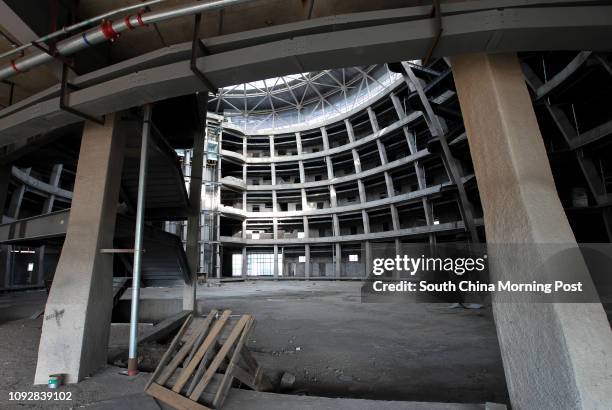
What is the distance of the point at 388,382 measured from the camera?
4.94 meters

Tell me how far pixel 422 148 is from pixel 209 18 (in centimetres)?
3061

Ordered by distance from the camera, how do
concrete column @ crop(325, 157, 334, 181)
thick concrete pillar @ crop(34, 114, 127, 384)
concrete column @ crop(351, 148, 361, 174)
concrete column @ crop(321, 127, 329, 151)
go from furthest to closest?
concrete column @ crop(321, 127, 329, 151) → concrete column @ crop(325, 157, 334, 181) → concrete column @ crop(351, 148, 361, 174) → thick concrete pillar @ crop(34, 114, 127, 384)

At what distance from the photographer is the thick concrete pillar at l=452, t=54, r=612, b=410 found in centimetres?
272

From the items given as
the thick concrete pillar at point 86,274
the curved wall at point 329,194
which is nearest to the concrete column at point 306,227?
the curved wall at point 329,194

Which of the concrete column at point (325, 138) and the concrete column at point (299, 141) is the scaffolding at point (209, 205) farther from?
the concrete column at point (325, 138)

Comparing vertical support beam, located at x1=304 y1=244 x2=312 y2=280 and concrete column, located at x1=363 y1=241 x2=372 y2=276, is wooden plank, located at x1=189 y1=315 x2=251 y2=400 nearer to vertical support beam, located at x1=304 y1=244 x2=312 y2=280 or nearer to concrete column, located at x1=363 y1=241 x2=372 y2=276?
concrete column, located at x1=363 y1=241 x2=372 y2=276

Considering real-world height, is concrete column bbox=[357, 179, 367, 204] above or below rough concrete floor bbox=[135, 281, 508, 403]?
above

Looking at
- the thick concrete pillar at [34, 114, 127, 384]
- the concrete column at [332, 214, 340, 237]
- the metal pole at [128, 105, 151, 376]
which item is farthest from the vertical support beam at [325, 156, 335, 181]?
the thick concrete pillar at [34, 114, 127, 384]

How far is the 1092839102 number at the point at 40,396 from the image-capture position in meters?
3.99

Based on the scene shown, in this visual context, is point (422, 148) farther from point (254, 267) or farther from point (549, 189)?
point (549, 189)

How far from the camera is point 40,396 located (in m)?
4.06

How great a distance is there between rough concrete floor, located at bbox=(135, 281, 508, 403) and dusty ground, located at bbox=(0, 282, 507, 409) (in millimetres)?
15

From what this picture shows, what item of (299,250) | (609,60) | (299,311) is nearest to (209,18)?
(299,311)

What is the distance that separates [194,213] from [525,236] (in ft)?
28.9
